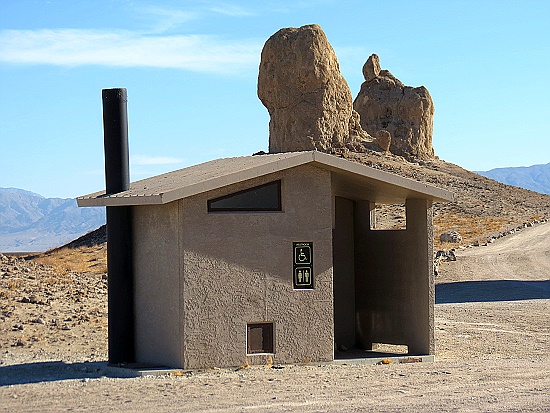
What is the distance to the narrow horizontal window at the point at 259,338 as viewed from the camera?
15.2 m

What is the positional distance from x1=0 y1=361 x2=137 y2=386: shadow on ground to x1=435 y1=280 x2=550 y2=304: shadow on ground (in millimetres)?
17163

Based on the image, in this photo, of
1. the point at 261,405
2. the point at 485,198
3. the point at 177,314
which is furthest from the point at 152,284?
the point at 485,198

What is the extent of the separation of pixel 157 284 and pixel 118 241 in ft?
3.60

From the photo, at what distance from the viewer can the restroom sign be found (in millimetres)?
15430

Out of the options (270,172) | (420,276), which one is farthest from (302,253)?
(420,276)

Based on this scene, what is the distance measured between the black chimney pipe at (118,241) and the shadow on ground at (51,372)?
0.48 meters

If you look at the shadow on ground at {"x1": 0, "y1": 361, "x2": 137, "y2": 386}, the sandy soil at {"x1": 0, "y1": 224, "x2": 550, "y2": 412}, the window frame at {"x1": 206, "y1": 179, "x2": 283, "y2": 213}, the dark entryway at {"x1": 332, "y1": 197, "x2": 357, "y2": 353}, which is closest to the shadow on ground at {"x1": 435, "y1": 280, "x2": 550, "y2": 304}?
the sandy soil at {"x1": 0, "y1": 224, "x2": 550, "y2": 412}

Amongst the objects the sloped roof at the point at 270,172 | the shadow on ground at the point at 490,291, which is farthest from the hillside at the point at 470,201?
the sloped roof at the point at 270,172

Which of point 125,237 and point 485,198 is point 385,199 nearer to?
point 125,237

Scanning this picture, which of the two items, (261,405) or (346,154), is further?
(346,154)

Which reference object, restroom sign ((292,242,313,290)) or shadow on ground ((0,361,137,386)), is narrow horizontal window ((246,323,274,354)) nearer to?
restroom sign ((292,242,313,290))

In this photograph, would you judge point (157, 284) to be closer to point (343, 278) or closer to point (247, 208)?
point (247, 208)

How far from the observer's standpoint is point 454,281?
36.7 meters

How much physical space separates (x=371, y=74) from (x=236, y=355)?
240 feet
